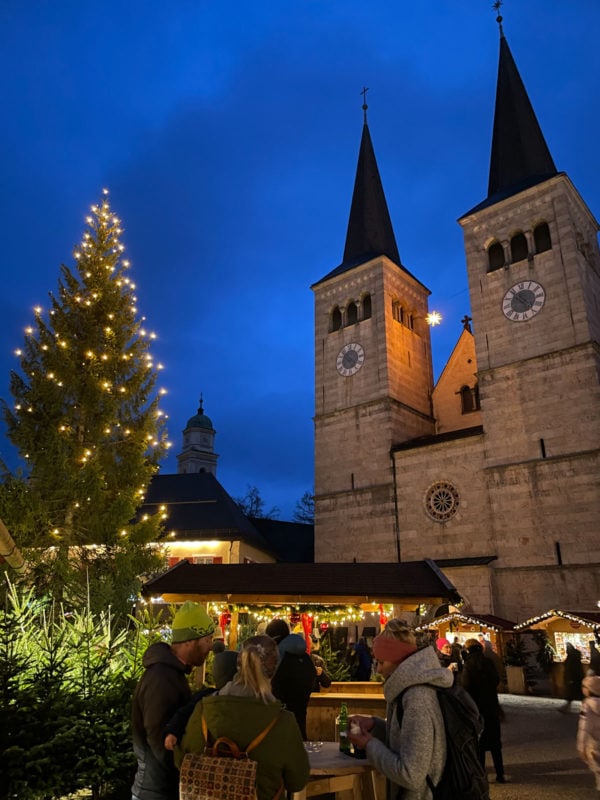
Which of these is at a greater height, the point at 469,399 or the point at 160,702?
the point at 469,399

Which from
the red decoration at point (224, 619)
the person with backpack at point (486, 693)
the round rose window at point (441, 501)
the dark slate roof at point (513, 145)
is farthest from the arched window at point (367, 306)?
the person with backpack at point (486, 693)

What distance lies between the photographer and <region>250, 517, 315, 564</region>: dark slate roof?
33.0 m

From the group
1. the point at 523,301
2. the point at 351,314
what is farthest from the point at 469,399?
the point at 351,314

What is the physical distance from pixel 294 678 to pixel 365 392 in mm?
23557

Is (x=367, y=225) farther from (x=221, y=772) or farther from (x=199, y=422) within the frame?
(x=199, y=422)

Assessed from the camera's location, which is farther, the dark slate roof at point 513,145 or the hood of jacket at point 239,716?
the dark slate roof at point 513,145

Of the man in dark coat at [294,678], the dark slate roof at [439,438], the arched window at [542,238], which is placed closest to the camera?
the man in dark coat at [294,678]

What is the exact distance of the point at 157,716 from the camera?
340 centimetres

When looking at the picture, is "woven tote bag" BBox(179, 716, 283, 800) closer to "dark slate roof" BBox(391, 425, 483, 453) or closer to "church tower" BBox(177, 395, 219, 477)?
"dark slate roof" BBox(391, 425, 483, 453)

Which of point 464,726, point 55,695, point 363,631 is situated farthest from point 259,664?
point 363,631

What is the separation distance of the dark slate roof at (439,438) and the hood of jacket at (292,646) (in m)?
19.5

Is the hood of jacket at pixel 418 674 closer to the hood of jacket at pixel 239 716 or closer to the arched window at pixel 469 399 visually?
the hood of jacket at pixel 239 716

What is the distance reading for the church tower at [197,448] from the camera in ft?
227

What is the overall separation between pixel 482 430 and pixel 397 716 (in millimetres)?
21760
